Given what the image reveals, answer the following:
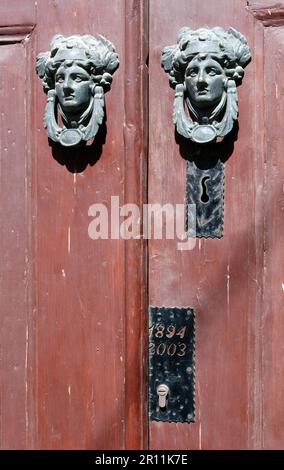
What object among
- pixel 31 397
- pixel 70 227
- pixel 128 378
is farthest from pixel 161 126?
pixel 31 397

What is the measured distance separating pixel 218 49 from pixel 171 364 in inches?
22.8

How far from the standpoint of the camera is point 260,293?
1.41 meters

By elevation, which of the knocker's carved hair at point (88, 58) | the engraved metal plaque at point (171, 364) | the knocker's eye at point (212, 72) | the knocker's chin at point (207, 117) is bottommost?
the engraved metal plaque at point (171, 364)

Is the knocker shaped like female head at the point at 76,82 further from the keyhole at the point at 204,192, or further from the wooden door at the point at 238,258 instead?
the keyhole at the point at 204,192

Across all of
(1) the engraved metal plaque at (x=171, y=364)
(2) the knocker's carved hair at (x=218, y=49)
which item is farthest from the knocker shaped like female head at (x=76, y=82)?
(1) the engraved metal plaque at (x=171, y=364)

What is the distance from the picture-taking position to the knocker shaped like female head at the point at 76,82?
1.42 metres

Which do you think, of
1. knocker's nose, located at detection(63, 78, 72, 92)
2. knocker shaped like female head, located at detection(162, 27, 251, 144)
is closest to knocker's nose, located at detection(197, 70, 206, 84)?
knocker shaped like female head, located at detection(162, 27, 251, 144)

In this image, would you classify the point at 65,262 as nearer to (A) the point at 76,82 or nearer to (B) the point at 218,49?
(A) the point at 76,82

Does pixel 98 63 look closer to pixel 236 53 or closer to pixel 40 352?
pixel 236 53

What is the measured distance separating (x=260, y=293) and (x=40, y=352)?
0.44 metres

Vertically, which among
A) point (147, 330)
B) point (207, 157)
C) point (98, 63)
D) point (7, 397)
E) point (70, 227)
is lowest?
point (7, 397)

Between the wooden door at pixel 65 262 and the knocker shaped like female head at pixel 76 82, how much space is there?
0.09ft

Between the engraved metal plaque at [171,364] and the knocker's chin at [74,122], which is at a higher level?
the knocker's chin at [74,122]
